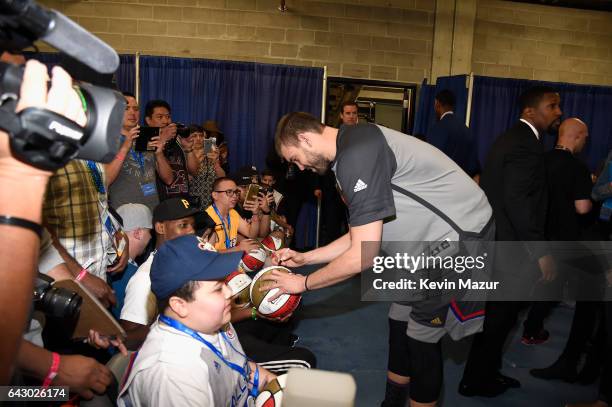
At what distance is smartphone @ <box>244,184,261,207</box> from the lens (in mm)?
4398

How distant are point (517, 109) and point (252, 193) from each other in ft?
15.0

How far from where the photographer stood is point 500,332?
3051mm

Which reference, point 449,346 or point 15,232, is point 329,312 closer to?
point 449,346

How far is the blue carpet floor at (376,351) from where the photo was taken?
10.4 feet

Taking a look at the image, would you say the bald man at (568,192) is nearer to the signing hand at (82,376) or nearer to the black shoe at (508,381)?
the black shoe at (508,381)

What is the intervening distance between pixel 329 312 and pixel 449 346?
1.23 metres

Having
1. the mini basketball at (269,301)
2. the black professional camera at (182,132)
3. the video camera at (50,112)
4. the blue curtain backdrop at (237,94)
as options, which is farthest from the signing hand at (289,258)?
the blue curtain backdrop at (237,94)

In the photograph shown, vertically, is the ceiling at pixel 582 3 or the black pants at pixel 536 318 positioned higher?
the ceiling at pixel 582 3

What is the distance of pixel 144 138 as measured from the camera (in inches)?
150

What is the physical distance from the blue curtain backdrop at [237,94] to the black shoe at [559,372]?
4334 mm

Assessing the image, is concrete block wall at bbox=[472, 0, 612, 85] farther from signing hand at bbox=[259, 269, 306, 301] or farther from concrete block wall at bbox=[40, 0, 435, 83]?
signing hand at bbox=[259, 269, 306, 301]

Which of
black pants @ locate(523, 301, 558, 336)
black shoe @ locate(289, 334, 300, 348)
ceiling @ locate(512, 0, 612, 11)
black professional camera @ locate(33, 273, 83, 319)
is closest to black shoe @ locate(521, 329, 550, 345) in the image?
black pants @ locate(523, 301, 558, 336)

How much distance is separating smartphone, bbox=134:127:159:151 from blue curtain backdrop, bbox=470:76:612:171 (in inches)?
187

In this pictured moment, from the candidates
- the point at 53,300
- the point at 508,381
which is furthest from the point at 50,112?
the point at 508,381
